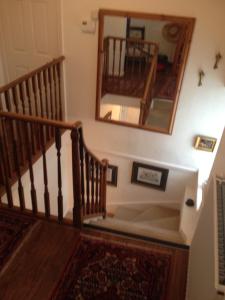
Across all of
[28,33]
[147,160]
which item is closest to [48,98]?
[28,33]

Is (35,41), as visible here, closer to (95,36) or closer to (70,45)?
(70,45)

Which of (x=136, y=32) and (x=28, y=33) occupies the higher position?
(x=136, y=32)

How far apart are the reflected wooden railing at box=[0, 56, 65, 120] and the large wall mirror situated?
22.7 inches

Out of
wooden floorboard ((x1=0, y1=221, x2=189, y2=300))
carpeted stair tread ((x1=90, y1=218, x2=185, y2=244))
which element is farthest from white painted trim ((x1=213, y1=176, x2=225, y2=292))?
carpeted stair tread ((x1=90, y1=218, x2=185, y2=244))

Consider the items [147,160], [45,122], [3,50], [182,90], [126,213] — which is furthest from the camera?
[126,213]

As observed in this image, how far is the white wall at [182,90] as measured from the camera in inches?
120

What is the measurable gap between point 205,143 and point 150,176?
3.48ft

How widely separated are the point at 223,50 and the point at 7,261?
3.04m

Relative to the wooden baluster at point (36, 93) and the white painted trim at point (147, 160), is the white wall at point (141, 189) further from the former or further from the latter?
the wooden baluster at point (36, 93)

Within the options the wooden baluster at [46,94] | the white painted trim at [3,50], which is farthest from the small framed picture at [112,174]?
the white painted trim at [3,50]

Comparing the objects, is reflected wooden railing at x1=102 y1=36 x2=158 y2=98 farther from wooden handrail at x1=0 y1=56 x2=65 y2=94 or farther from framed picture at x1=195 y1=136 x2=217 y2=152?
framed picture at x1=195 y1=136 x2=217 y2=152

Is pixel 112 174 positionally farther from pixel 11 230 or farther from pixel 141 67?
pixel 11 230

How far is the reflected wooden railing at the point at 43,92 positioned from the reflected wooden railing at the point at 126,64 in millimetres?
650

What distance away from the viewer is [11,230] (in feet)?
6.89
